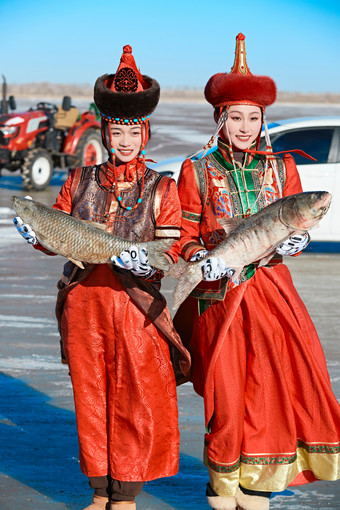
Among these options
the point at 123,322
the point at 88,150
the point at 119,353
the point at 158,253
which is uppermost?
the point at 158,253

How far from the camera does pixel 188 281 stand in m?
3.32

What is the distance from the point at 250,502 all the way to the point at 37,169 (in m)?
13.2

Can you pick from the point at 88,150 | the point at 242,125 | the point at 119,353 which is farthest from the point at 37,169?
the point at 119,353

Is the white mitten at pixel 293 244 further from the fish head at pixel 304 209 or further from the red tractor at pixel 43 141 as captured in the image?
the red tractor at pixel 43 141

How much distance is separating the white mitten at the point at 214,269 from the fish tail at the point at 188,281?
32 millimetres

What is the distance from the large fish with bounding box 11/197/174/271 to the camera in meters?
3.30

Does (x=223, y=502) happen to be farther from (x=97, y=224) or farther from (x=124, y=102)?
(x=124, y=102)

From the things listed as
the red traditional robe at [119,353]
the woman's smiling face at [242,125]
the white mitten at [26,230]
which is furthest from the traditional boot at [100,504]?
the woman's smiling face at [242,125]

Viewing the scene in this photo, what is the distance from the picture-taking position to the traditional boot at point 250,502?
138 inches

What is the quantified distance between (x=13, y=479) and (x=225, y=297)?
1.56m

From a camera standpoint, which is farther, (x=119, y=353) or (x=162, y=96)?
(x=162, y=96)

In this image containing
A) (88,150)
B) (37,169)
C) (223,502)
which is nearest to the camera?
(223,502)

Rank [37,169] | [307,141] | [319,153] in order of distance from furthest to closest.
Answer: [37,169], [307,141], [319,153]

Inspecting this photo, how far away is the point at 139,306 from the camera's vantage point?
3457 millimetres
